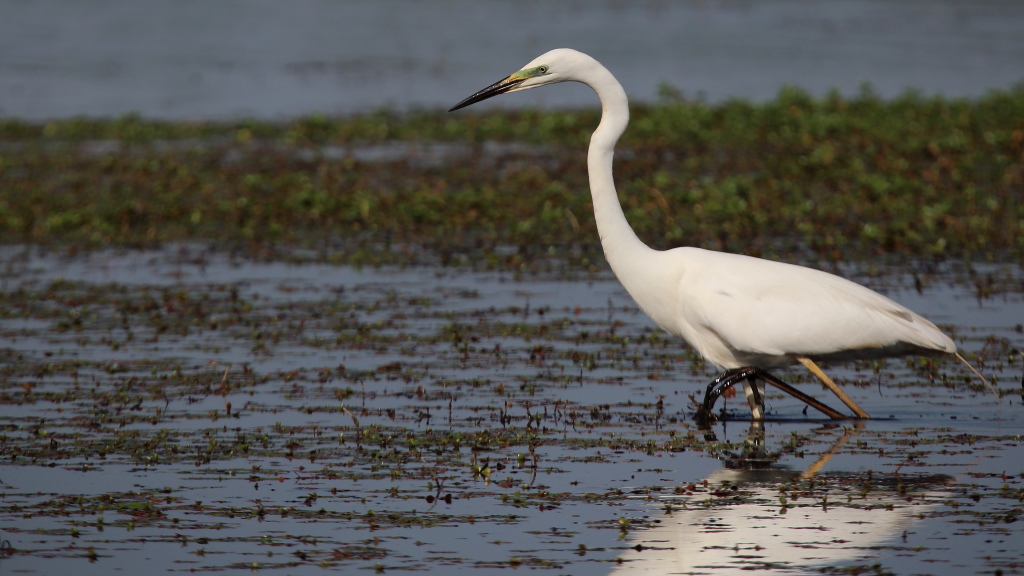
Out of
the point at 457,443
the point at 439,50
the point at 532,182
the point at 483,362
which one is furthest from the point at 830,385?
the point at 439,50

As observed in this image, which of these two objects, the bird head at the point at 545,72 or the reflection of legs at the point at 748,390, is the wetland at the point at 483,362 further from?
the bird head at the point at 545,72

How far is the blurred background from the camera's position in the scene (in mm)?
25688

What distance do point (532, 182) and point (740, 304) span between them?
7.94 metres

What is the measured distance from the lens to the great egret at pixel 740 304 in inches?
305

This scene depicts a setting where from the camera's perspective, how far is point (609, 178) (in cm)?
821

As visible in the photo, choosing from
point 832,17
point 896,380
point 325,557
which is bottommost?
point 325,557

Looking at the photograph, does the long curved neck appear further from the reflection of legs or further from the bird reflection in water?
the bird reflection in water

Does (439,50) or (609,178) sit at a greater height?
(439,50)

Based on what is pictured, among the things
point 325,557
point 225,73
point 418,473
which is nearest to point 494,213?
point 418,473

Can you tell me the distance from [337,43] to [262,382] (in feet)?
92.5

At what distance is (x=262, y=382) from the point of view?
8758mm

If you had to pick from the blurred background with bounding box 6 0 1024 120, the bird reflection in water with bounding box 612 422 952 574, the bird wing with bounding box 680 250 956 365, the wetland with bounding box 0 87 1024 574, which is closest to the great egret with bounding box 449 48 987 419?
the bird wing with bounding box 680 250 956 365

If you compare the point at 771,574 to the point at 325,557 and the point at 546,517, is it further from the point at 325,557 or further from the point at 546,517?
the point at 325,557

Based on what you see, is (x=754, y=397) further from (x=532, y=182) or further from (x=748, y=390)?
(x=532, y=182)
